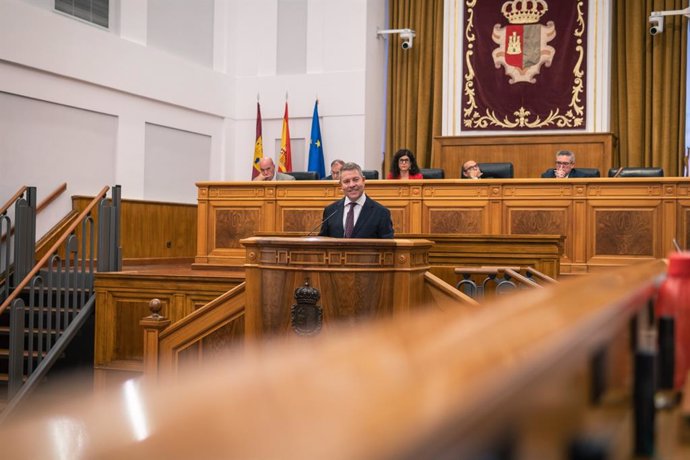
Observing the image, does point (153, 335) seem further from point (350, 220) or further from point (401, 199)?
point (401, 199)

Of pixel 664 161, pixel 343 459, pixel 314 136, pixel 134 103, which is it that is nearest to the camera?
pixel 343 459

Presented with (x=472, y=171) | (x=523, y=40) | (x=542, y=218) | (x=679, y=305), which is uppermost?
(x=523, y=40)

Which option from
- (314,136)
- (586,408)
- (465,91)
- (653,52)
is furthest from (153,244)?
(586,408)

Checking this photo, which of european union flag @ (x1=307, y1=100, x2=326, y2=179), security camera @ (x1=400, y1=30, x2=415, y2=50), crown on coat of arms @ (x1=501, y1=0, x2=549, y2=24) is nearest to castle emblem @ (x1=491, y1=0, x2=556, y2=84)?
crown on coat of arms @ (x1=501, y1=0, x2=549, y2=24)

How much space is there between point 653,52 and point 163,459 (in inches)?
483

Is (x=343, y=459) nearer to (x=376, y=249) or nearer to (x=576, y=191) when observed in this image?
(x=376, y=249)

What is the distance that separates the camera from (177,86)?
1149 centimetres

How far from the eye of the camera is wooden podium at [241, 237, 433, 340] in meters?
4.41

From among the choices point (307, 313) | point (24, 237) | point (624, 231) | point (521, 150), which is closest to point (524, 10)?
point (521, 150)

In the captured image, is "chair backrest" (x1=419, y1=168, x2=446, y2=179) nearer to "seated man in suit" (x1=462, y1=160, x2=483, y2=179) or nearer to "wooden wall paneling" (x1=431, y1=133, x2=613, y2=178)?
"seated man in suit" (x1=462, y1=160, x2=483, y2=179)

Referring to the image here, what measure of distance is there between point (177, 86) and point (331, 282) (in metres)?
7.72

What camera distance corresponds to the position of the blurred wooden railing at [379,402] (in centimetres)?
41

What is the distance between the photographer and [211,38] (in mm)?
12469

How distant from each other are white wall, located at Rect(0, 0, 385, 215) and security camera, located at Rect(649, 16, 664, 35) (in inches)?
154
